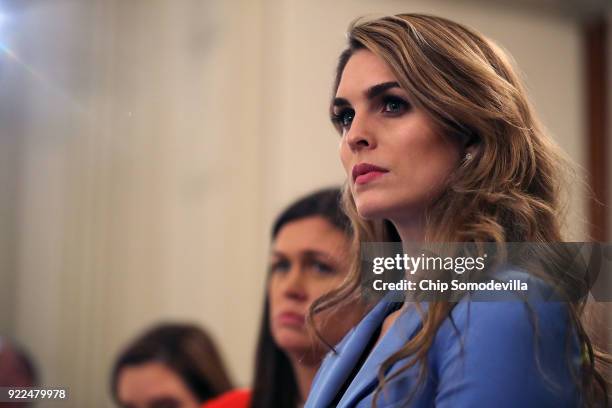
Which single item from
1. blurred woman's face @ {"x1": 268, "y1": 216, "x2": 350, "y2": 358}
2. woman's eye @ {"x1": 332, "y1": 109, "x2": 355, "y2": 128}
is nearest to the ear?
woman's eye @ {"x1": 332, "y1": 109, "x2": 355, "y2": 128}

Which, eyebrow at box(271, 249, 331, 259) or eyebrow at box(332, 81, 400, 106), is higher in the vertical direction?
eyebrow at box(332, 81, 400, 106)

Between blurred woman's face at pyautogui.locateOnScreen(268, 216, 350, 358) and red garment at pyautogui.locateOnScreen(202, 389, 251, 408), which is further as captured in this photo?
red garment at pyautogui.locateOnScreen(202, 389, 251, 408)

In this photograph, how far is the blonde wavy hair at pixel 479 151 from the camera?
79 centimetres

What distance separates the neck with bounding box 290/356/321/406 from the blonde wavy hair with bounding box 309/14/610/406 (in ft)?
0.74

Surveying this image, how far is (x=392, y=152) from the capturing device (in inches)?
32.7

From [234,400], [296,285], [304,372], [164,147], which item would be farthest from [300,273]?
[164,147]

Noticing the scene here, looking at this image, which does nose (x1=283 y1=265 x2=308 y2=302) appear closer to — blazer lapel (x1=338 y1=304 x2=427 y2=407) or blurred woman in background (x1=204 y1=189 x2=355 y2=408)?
blurred woman in background (x1=204 y1=189 x2=355 y2=408)

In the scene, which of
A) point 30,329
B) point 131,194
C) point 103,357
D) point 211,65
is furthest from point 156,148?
point 30,329

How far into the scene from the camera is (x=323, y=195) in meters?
1.17

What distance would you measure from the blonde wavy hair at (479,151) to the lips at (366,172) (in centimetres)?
6

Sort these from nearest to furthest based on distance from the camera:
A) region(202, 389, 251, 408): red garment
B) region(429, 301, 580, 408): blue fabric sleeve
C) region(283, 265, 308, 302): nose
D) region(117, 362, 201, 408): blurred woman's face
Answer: region(429, 301, 580, 408): blue fabric sleeve
region(283, 265, 308, 302): nose
region(202, 389, 251, 408): red garment
region(117, 362, 201, 408): blurred woman's face

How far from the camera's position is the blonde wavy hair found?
2.60 ft

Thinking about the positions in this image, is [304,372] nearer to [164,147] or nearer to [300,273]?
[300,273]

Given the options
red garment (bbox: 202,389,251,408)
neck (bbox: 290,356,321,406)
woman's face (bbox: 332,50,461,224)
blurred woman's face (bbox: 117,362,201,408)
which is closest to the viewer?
woman's face (bbox: 332,50,461,224)
